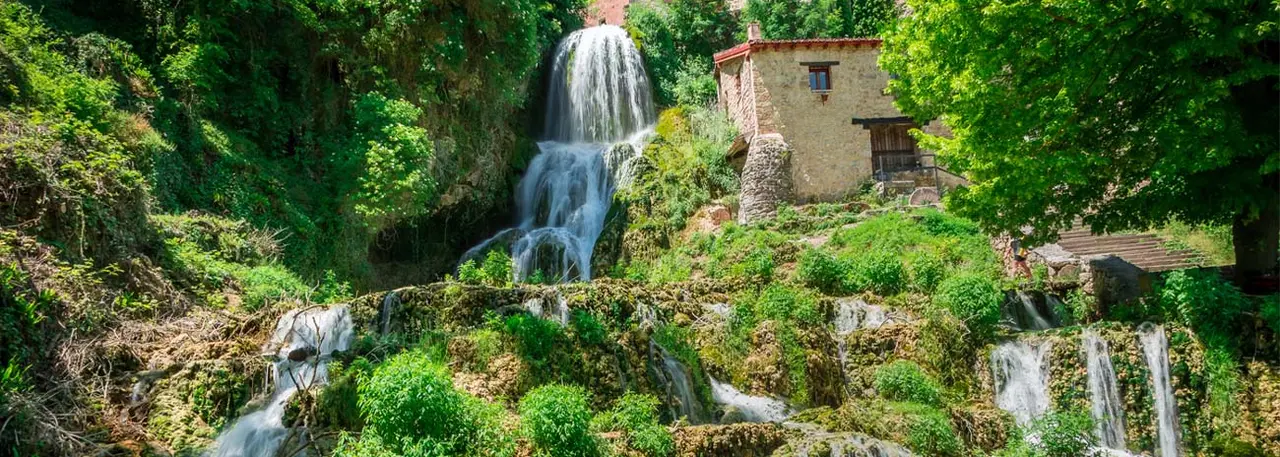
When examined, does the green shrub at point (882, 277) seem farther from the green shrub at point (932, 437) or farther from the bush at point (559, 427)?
the bush at point (559, 427)

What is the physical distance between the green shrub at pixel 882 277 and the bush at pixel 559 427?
8.59 meters

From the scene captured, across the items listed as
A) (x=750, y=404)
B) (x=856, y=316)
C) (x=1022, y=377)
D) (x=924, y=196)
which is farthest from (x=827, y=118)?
(x=750, y=404)

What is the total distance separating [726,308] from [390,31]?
10.5 meters

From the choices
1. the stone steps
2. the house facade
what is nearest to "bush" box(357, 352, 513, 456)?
the stone steps

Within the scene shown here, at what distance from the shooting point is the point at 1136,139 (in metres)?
12.2

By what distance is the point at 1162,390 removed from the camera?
40.4 feet

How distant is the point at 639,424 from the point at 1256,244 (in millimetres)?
9792

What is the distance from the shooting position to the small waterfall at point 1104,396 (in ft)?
41.1

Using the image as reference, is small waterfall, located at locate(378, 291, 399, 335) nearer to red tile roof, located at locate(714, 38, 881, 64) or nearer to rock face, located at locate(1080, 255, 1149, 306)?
rock face, located at locate(1080, 255, 1149, 306)

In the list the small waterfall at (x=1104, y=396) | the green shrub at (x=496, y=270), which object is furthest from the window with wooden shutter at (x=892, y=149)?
the small waterfall at (x=1104, y=396)

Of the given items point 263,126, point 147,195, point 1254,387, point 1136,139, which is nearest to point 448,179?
point 263,126

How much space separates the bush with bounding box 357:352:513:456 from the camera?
30.3 ft

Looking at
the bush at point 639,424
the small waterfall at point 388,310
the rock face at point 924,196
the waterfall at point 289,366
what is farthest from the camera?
the rock face at point 924,196

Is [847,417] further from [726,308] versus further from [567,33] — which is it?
[567,33]
